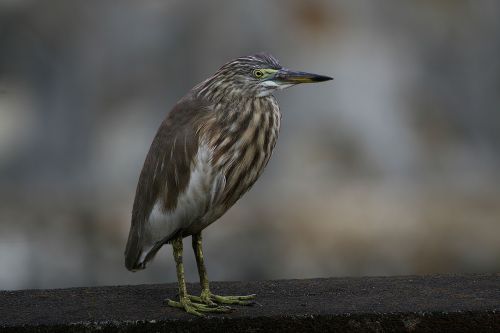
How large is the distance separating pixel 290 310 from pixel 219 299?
185mm

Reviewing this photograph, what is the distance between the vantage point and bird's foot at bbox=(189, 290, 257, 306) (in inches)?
91.6

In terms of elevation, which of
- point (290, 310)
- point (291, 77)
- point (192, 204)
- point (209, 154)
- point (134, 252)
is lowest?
point (290, 310)

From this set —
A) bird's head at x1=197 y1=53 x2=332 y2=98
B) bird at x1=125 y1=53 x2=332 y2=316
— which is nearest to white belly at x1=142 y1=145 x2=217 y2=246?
bird at x1=125 y1=53 x2=332 y2=316

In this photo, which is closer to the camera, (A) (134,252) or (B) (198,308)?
(B) (198,308)

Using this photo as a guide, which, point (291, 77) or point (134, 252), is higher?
point (291, 77)

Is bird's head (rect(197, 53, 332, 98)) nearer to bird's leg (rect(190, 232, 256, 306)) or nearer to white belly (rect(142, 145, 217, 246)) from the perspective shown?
white belly (rect(142, 145, 217, 246))

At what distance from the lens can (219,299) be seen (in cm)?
236

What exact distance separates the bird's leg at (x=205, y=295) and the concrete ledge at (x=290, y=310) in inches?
1.7

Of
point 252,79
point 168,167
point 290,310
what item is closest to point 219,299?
point 290,310

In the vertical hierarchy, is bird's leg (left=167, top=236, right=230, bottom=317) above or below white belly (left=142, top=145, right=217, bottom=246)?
below

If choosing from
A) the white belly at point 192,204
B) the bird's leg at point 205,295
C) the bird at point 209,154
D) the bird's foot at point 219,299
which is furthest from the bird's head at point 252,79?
the bird's foot at point 219,299

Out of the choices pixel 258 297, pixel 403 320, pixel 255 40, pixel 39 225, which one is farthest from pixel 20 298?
pixel 255 40

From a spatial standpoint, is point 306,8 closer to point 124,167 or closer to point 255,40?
point 255,40

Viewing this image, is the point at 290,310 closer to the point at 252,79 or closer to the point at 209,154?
the point at 209,154
